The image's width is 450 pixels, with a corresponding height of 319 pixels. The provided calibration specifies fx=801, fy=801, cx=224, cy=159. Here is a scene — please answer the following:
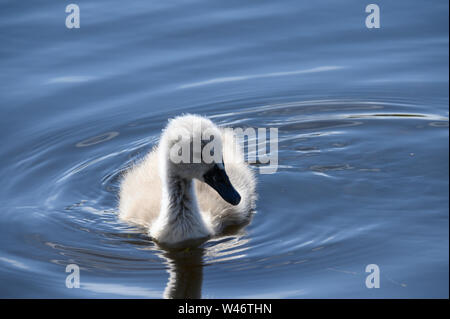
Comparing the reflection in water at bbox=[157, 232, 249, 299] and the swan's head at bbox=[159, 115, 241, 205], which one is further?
the swan's head at bbox=[159, 115, 241, 205]

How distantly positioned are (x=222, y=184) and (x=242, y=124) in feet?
6.98

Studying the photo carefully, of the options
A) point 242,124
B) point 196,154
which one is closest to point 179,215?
point 196,154

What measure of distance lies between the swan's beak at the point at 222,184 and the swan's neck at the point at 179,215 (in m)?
0.21

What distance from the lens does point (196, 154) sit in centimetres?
631

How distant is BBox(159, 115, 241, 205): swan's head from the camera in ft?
20.5

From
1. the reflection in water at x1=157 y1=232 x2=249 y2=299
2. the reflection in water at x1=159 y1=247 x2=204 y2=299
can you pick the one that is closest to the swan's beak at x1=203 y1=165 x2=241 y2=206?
the reflection in water at x1=157 y1=232 x2=249 y2=299

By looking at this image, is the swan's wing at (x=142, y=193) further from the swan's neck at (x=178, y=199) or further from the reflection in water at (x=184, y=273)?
the reflection in water at (x=184, y=273)

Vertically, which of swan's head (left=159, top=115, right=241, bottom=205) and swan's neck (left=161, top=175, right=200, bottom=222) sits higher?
swan's head (left=159, top=115, right=241, bottom=205)

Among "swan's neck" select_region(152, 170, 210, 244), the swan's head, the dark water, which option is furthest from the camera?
"swan's neck" select_region(152, 170, 210, 244)

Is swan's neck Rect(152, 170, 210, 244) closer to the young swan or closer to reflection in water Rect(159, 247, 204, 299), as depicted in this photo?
the young swan

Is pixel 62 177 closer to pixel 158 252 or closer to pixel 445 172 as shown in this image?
pixel 158 252

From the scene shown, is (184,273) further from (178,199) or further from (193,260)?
(178,199)

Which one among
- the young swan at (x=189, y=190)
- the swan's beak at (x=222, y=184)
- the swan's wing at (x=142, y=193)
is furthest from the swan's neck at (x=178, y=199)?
the swan's wing at (x=142, y=193)

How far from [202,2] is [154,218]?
4.60m
